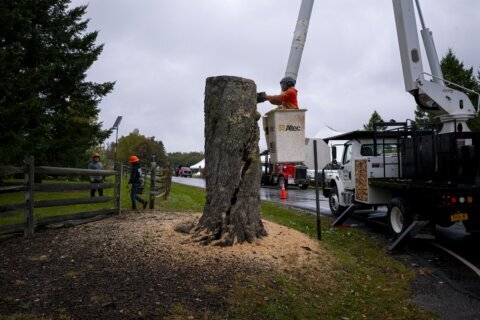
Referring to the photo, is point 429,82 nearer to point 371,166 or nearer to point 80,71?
point 371,166

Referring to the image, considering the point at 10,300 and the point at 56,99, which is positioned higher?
the point at 56,99

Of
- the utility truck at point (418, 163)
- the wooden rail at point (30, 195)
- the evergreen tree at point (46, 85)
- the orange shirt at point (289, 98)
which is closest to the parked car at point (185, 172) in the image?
the evergreen tree at point (46, 85)

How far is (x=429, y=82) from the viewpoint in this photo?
34.0 feet

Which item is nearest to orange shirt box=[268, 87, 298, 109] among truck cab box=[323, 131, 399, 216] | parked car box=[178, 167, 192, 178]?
truck cab box=[323, 131, 399, 216]

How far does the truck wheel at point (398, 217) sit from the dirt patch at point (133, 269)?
3.05m

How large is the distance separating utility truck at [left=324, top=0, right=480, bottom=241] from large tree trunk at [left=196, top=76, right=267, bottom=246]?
13.2ft

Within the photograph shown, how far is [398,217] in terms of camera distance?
31.2 ft

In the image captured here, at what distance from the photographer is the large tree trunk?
5.97 meters

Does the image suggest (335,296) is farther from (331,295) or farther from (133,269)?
(133,269)

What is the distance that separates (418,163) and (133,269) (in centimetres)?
687

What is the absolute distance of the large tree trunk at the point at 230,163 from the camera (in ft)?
19.6

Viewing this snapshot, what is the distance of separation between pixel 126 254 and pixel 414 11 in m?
9.66

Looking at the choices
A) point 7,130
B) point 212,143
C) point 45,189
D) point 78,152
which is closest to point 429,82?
point 212,143

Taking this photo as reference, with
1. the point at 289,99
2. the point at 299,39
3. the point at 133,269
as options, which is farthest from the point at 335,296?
the point at 299,39
